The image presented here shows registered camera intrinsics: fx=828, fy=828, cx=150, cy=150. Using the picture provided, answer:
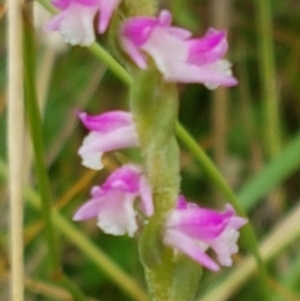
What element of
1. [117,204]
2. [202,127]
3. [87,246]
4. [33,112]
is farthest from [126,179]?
[202,127]

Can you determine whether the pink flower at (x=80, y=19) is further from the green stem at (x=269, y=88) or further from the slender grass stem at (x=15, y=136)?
the green stem at (x=269, y=88)

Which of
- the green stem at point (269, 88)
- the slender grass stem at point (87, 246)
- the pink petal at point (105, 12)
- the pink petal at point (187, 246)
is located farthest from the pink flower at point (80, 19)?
the green stem at point (269, 88)

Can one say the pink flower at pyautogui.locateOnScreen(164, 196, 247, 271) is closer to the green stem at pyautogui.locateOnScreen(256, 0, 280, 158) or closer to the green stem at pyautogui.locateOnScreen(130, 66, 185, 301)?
the green stem at pyautogui.locateOnScreen(130, 66, 185, 301)

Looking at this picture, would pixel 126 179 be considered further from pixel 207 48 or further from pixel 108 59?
pixel 108 59

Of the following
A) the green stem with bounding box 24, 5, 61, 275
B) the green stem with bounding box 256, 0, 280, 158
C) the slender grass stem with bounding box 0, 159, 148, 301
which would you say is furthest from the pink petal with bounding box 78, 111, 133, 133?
the green stem with bounding box 256, 0, 280, 158

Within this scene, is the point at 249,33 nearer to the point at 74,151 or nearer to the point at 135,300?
the point at 74,151

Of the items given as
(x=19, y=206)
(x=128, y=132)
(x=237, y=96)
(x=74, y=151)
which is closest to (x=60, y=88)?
(x=74, y=151)

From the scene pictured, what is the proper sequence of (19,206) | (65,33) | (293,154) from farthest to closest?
(293,154)
(19,206)
(65,33)
